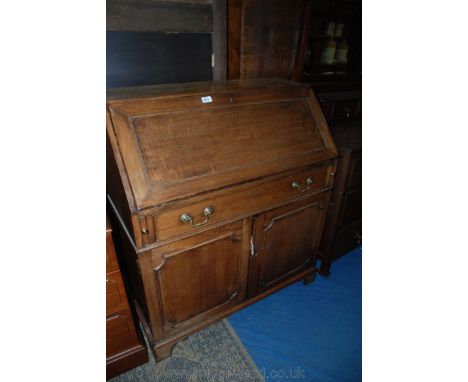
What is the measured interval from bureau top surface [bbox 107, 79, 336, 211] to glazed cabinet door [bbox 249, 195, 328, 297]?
288 millimetres

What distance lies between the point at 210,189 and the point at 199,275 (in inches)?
18.7

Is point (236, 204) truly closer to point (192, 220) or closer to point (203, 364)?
point (192, 220)

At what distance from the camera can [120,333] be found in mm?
1415

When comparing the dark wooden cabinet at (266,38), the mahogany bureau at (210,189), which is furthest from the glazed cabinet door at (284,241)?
the dark wooden cabinet at (266,38)

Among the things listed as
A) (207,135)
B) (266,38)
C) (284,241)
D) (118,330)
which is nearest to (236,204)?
(207,135)

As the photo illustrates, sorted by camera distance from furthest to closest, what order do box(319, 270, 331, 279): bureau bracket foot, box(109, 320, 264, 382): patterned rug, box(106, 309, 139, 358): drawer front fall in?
1. box(319, 270, 331, 279): bureau bracket foot
2. box(109, 320, 264, 382): patterned rug
3. box(106, 309, 139, 358): drawer front

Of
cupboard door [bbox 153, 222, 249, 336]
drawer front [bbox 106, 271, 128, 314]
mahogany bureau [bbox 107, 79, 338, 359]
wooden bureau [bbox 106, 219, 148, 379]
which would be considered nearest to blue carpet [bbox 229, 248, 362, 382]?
mahogany bureau [bbox 107, 79, 338, 359]

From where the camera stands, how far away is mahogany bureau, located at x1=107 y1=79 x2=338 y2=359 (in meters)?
1.12

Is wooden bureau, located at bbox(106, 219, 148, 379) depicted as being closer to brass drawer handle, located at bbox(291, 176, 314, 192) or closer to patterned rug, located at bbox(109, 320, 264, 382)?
patterned rug, located at bbox(109, 320, 264, 382)

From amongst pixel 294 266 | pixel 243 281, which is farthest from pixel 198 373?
pixel 294 266

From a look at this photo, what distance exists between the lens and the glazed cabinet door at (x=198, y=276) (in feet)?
4.16

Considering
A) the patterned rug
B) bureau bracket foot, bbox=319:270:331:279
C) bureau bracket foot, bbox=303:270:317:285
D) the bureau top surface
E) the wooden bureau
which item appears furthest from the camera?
bureau bracket foot, bbox=319:270:331:279

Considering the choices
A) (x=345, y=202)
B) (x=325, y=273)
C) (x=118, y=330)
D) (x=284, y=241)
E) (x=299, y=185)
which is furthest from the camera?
(x=325, y=273)

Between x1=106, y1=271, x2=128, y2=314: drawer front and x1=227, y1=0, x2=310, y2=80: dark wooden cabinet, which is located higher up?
x1=227, y1=0, x2=310, y2=80: dark wooden cabinet
